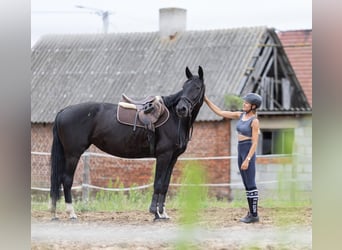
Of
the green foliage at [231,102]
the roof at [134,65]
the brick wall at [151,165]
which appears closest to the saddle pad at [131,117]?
the roof at [134,65]

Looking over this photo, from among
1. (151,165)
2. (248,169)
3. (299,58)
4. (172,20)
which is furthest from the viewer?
(151,165)

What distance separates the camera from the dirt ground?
485 centimetres

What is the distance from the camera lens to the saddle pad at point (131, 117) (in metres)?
5.45

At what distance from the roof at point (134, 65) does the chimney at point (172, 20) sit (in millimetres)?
472

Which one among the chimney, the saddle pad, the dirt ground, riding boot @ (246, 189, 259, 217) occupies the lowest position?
the dirt ground

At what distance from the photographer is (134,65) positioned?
32.2 feet

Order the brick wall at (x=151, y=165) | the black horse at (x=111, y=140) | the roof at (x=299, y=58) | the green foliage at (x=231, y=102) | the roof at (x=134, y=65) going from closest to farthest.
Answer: the black horse at (x=111, y=140)
the roof at (x=134, y=65)
the roof at (x=299, y=58)
the green foliage at (x=231, y=102)
the brick wall at (x=151, y=165)

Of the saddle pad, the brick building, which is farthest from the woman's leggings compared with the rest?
the brick building

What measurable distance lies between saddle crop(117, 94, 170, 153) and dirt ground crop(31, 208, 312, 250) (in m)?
0.55

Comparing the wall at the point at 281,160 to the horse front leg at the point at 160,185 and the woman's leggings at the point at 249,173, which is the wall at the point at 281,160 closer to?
the woman's leggings at the point at 249,173

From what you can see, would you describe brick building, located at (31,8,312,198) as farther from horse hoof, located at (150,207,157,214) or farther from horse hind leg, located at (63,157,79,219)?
horse hoof, located at (150,207,157,214)

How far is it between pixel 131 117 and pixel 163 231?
795 mm

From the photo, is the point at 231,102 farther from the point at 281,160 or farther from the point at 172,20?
the point at 281,160

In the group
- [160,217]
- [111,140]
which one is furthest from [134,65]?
[160,217]
